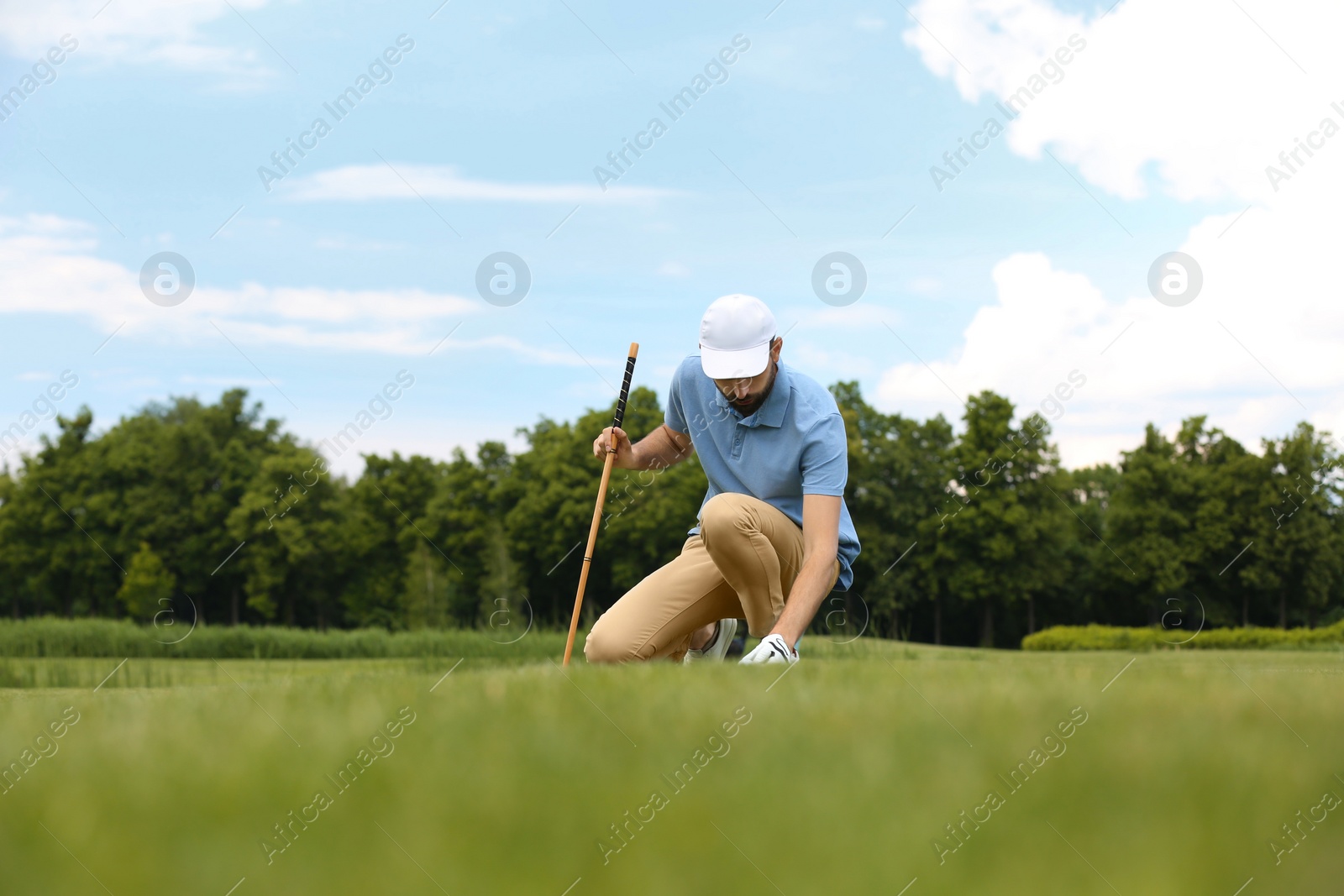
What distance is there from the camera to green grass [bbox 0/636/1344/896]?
5.03 feet

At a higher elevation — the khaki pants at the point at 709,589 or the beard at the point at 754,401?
the beard at the point at 754,401

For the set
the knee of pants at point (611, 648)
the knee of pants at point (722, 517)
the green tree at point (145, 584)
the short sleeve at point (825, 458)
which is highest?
the short sleeve at point (825, 458)

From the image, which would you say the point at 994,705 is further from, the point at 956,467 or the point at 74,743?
the point at 956,467

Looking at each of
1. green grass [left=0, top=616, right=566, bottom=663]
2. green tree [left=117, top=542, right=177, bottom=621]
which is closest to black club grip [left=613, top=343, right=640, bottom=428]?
green grass [left=0, top=616, right=566, bottom=663]

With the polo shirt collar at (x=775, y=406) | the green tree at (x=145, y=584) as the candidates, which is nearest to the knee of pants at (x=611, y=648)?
the polo shirt collar at (x=775, y=406)

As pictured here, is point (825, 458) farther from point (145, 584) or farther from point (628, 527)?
point (145, 584)

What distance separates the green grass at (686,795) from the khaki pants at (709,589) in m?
2.12

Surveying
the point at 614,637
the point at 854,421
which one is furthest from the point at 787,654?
the point at 854,421

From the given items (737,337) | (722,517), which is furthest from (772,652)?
(737,337)

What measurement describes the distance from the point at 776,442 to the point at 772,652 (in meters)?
1.25

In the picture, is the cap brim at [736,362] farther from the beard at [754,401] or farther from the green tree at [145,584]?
the green tree at [145,584]

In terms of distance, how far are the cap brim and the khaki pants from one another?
0.60 metres

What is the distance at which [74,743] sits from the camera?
229cm

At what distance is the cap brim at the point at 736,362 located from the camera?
15.4 feet
